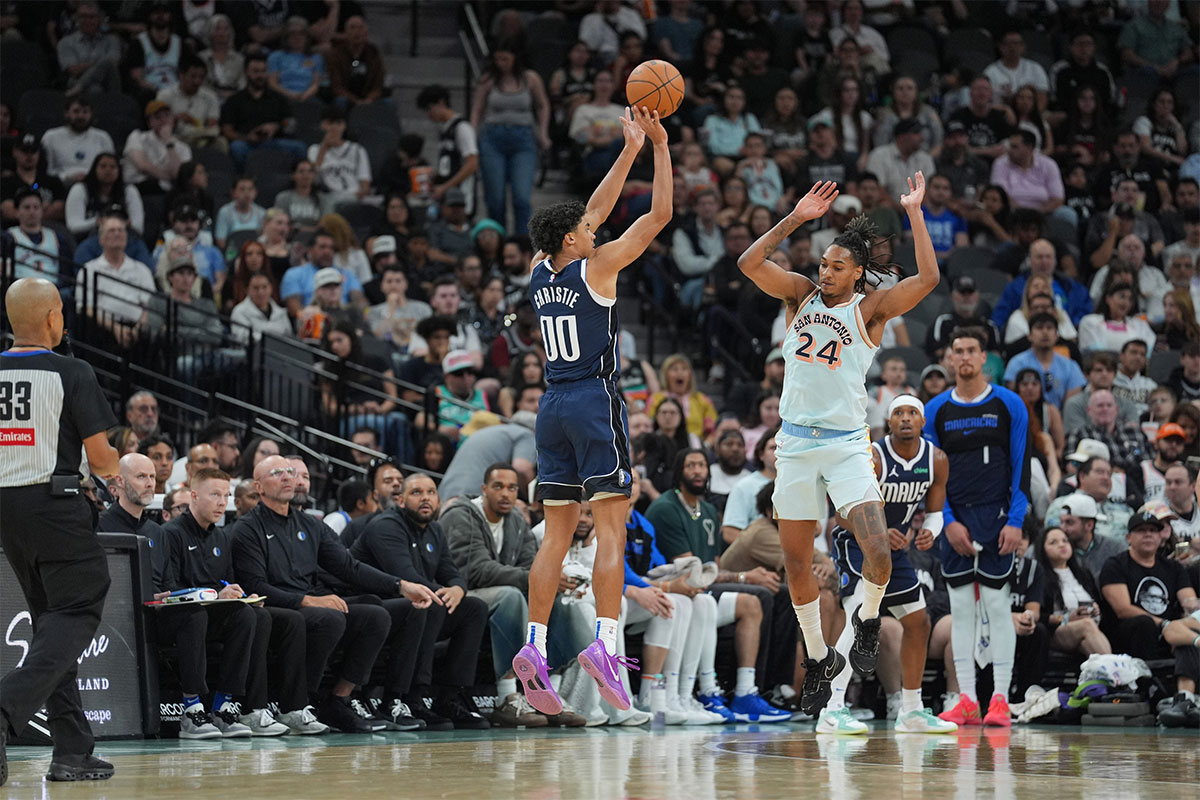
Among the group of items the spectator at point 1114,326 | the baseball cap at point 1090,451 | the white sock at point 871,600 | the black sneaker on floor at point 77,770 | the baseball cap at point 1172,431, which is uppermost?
the spectator at point 1114,326

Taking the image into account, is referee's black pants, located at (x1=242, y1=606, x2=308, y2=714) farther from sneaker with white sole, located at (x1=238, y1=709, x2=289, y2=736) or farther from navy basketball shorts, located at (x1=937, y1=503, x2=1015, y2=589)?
navy basketball shorts, located at (x1=937, y1=503, x2=1015, y2=589)

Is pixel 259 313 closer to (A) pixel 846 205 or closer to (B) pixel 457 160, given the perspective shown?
(B) pixel 457 160

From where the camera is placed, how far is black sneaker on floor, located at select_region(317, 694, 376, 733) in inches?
368

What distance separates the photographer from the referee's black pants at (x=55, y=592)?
634 centimetres

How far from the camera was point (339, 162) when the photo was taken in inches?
615

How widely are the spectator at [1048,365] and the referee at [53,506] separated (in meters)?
9.46

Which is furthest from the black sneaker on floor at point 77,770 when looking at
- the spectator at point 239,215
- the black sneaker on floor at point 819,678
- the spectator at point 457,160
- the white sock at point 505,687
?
the spectator at point 457,160

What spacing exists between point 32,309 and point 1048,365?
10030 millimetres

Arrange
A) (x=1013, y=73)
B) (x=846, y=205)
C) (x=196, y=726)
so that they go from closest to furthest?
(x=196, y=726)
(x=846, y=205)
(x=1013, y=73)

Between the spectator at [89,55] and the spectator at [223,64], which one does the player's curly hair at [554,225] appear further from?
the spectator at [223,64]

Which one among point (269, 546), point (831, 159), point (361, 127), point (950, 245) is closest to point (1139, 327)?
point (950, 245)

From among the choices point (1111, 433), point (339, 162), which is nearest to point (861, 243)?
point (1111, 433)

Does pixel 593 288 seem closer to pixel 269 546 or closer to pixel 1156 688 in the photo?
pixel 269 546

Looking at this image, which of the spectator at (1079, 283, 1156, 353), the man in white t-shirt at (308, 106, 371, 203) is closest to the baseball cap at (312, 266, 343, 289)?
the man in white t-shirt at (308, 106, 371, 203)
